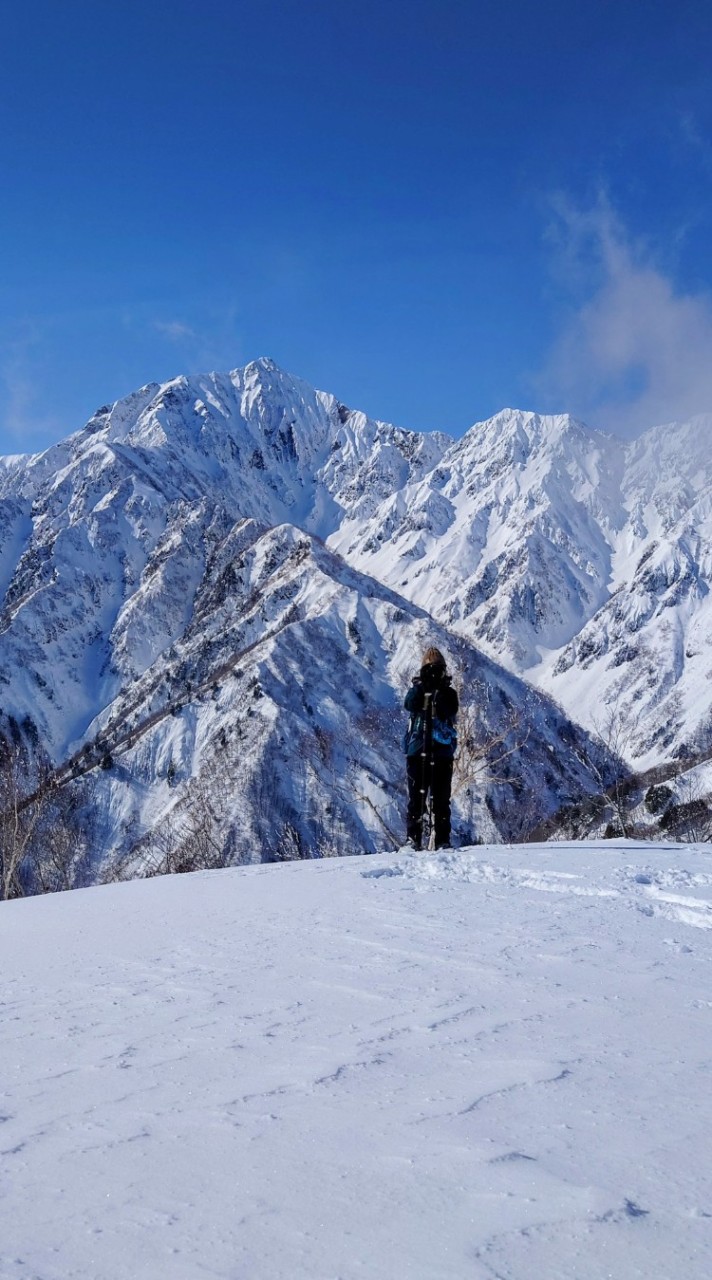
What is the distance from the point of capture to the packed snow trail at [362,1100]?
2.06 metres

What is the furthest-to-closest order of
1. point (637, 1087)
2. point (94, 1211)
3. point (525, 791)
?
1. point (525, 791)
2. point (637, 1087)
3. point (94, 1211)

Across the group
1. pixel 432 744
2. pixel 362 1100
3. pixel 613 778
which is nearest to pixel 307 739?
pixel 613 778

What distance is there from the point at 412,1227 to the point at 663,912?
455cm

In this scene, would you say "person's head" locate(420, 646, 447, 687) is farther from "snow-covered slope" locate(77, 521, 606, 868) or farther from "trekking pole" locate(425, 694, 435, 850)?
"snow-covered slope" locate(77, 521, 606, 868)

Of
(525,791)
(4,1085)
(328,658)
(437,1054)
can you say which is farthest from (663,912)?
(328,658)

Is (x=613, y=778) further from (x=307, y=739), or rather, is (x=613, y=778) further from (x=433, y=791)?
(x=307, y=739)

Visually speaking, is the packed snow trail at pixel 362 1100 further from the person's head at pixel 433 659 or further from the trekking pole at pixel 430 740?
the person's head at pixel 433 659

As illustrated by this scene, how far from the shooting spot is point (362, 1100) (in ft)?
9.52

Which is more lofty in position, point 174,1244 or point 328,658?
point 328,658

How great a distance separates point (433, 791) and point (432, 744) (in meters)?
0.59

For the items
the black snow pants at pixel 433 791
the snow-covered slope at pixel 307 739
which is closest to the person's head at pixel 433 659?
the black snow pants at pixel 433 791

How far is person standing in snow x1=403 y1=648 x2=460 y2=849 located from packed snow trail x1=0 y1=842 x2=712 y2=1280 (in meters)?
4.39

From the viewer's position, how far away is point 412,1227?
6.99 feet

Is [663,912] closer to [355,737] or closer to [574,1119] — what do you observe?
[574,1119]
